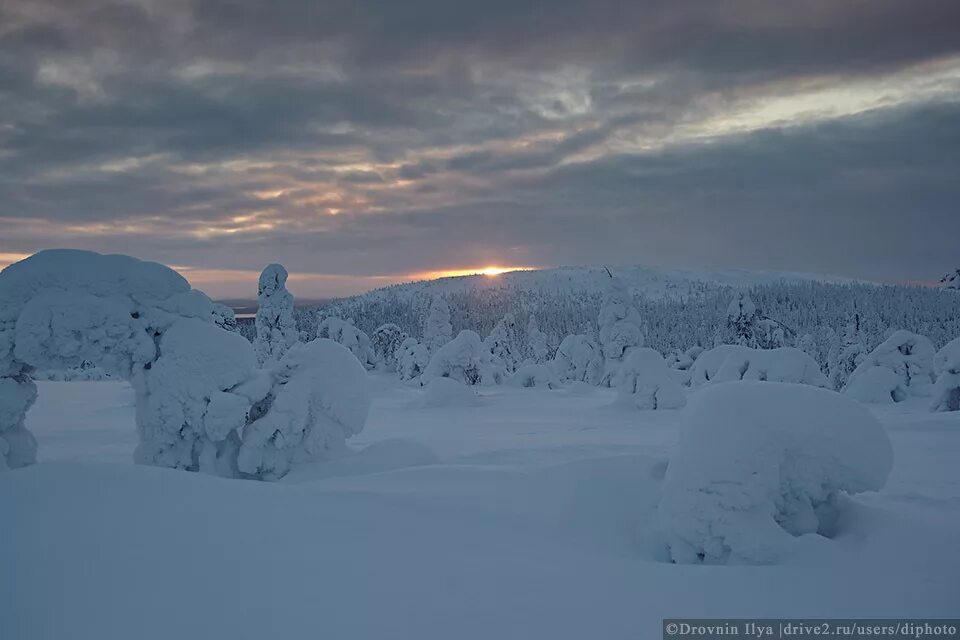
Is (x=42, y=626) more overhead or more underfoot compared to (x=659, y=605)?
more overhead

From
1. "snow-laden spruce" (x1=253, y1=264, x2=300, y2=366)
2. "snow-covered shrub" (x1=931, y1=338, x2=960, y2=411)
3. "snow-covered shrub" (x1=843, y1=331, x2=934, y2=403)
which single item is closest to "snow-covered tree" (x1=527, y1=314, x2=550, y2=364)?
"snow-laden spruce" (x1=253, y1=264, x2=300, y2=366)

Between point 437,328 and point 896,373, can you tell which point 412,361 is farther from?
point 896,373

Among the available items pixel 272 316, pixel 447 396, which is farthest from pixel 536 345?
pixel 447 396

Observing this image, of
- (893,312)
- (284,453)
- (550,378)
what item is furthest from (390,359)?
(893,312)

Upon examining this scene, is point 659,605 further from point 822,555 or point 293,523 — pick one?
point 293,523

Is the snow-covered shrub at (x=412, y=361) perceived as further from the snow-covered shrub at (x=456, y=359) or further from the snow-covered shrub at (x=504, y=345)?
the snow-covered shrub at (x=456, y=359)

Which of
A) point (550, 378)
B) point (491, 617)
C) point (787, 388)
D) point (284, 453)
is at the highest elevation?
point (787, 388)

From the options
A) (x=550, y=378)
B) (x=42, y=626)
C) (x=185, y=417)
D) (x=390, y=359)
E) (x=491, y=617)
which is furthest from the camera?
(x=390, y=359)

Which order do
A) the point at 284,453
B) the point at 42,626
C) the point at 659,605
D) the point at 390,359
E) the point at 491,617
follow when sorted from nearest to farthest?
the point at 42,626, the point at 491,617, the point at 659,605, the point at 284,453, the point at 390,359

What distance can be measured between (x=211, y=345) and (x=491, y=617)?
8.26m

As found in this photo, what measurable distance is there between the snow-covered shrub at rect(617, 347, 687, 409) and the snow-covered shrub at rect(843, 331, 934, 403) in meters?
8.30

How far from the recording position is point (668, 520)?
5.92 meters

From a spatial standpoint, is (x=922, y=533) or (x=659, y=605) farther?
(x=922, y=533)

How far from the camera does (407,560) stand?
4.57 metres
